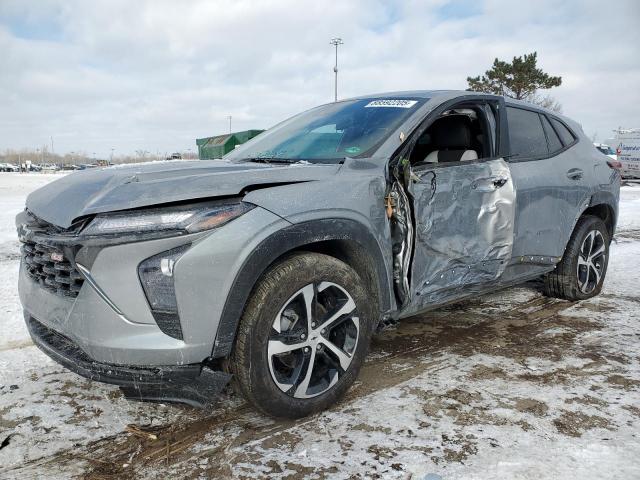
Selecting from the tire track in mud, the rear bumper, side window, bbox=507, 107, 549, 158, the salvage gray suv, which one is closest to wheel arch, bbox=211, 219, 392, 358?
the salvage gray suv

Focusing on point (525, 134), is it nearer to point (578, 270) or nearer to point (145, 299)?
point (578, 270)

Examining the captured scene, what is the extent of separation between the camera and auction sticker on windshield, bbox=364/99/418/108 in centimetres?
325

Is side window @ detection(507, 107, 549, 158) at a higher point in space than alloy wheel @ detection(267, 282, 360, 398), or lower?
higher

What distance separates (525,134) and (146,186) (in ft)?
9.67

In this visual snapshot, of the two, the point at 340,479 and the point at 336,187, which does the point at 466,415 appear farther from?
the point at 336,187

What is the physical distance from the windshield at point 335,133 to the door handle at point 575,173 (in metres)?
1.61

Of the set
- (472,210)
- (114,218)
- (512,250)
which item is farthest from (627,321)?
(114,218)

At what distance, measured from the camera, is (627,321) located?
13.2 ft

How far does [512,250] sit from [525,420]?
1362 millimetres

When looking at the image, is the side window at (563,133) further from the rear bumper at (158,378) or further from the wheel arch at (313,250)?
the rear bumper at (158,378)

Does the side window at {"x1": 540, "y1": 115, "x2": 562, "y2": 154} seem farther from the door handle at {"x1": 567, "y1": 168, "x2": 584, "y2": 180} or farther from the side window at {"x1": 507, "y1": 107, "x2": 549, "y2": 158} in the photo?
the door handle at {"x1": 567, "y1": 168, "x2": 584, "y2": 180}

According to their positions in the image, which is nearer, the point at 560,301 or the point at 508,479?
the point at 508,479

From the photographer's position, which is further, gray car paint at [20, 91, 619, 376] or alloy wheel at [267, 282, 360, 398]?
alloy wheel at [267, 282, 360, 398]

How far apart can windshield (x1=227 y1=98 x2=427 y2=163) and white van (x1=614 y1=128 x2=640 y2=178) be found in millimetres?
24013
